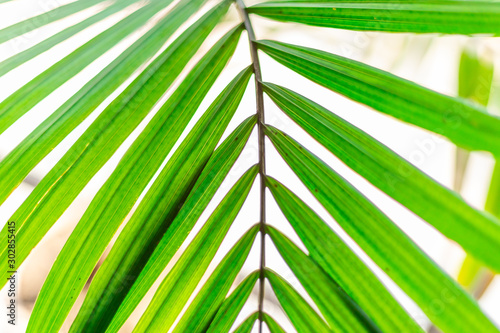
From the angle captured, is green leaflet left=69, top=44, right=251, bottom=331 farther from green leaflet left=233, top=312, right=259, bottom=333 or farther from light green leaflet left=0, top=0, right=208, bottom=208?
green leaflet left=233, top=312, right=259, bottom=333

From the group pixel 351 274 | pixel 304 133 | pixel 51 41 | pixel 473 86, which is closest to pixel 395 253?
pixel 351 274

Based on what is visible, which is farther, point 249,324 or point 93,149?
point 249,324

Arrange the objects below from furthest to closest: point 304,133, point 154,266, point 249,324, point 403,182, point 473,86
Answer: point 304,133 → point 473,86 → point 249,324 → point 154,266 → point 403,182

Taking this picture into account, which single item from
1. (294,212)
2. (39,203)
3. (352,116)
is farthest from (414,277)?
(352,116)

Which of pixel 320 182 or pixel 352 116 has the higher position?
pixel 352 116

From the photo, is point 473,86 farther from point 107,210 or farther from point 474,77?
point 107,210

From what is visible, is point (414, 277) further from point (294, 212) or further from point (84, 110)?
point (84, 110)
